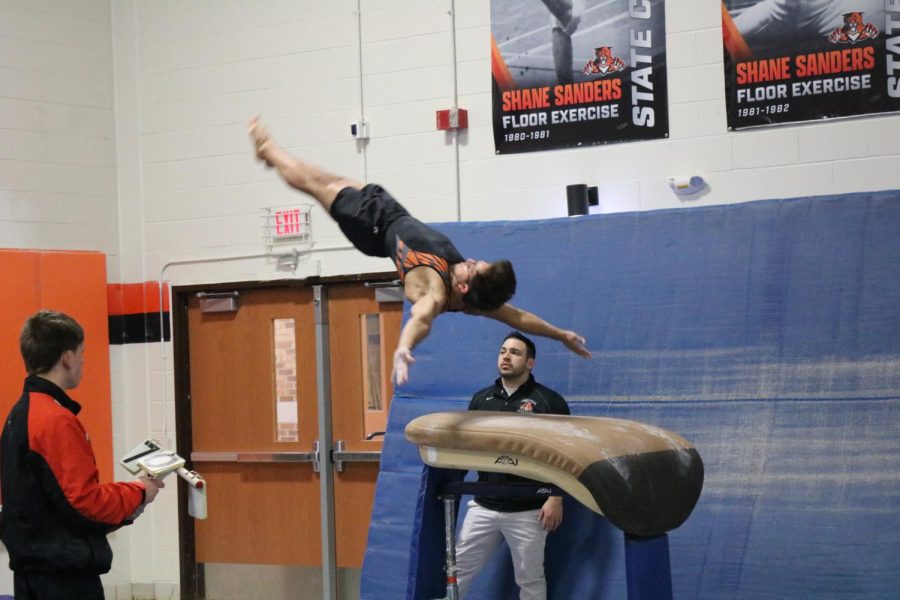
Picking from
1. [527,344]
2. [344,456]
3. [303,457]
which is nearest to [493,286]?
[527,344]

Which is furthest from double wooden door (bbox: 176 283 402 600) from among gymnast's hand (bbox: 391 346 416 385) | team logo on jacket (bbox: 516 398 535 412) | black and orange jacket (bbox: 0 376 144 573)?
black and orange jacket (bbox: 0 376 144 573)

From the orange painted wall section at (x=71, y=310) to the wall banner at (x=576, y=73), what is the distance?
3387 millimetres

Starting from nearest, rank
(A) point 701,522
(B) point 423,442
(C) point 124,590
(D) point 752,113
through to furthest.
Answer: (B) point 423,442 → (A) point 701,522 → (D) point 752,113 → (C) point 124,590

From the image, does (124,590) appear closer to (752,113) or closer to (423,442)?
(423,442)

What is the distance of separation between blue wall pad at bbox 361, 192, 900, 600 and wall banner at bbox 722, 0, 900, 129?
3.24ft

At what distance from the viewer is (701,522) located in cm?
540

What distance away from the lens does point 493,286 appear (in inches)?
175

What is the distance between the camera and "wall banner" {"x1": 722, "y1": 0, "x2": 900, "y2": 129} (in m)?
6.21

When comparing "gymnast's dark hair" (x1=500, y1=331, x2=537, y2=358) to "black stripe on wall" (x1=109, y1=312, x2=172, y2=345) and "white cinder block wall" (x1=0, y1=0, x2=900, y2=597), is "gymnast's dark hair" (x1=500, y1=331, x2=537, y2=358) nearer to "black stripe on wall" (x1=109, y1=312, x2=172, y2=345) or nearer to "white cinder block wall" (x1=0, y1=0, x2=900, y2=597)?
"white cinder block wall" (x1=0, y1=0, x2=900, y2=597)

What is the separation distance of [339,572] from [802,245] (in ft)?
13.6

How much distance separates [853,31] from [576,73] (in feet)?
5.66

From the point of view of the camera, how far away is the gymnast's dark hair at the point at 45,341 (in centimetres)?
344

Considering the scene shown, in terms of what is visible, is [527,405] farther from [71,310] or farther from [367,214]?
[71,310]

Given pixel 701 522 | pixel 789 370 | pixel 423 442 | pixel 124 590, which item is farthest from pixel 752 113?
pixel 124 590
